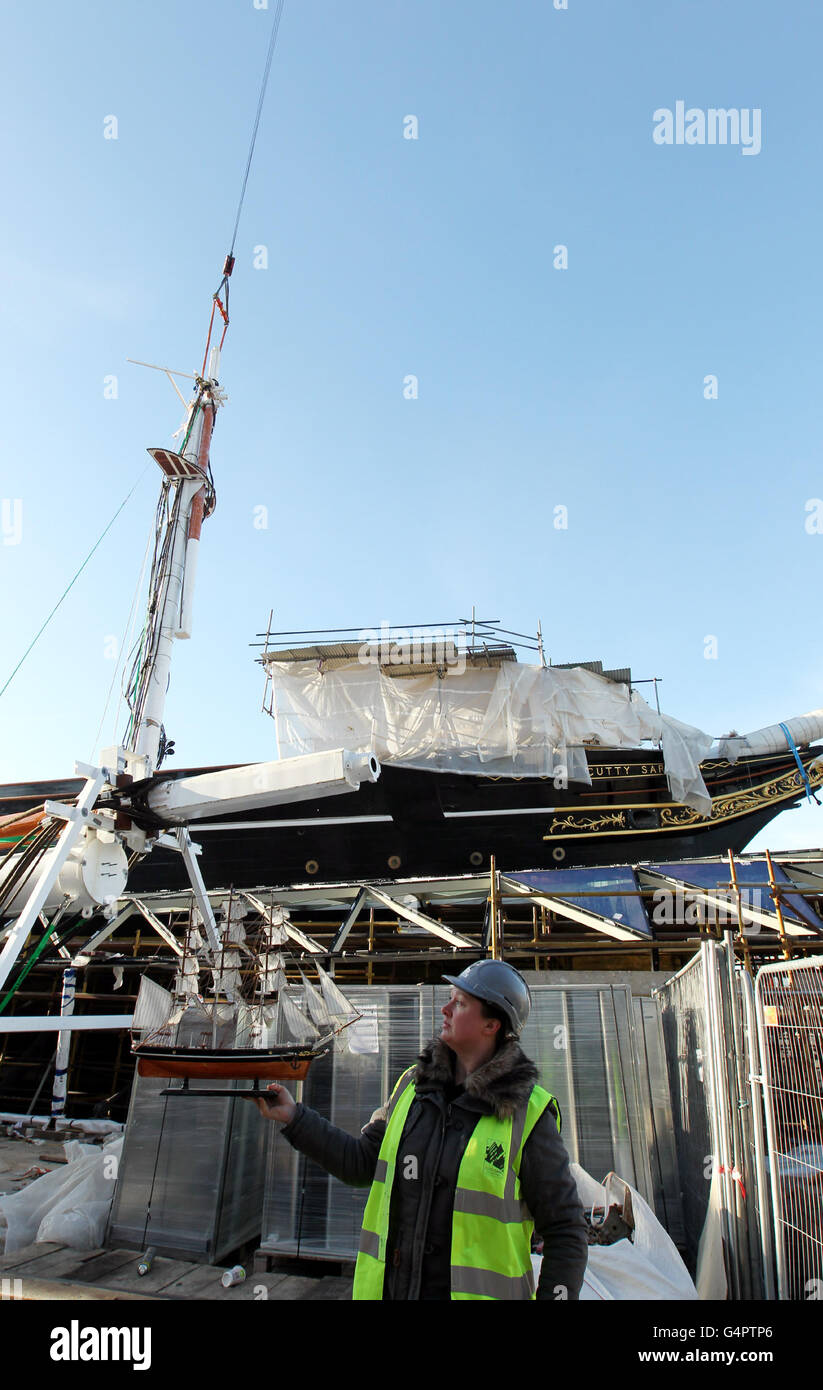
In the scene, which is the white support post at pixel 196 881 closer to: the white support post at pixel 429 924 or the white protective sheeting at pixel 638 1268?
the white support post at pixel 429 924

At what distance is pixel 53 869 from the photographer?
7.60 meters

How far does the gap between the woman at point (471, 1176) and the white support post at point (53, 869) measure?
5.79m

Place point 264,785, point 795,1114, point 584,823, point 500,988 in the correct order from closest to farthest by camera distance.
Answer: point 500,988
point 795,1114
point 264,785
point 584,823

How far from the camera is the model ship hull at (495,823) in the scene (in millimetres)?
17219

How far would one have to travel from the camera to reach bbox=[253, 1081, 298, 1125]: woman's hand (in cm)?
254

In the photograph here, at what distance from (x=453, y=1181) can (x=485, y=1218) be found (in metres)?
0.14

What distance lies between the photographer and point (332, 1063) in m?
7.10

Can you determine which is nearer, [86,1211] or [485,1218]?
[485,1218]

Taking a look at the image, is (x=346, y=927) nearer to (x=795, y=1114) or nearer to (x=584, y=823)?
(x=584, y=823)

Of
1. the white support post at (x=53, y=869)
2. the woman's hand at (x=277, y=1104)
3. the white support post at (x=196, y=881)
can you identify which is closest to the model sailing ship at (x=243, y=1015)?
the white support post at (x=53, y=869)

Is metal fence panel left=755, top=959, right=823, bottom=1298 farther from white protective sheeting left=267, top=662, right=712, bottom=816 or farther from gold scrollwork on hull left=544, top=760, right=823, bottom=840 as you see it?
white protective sheeting left=267, top=662, right=712, bottom=816

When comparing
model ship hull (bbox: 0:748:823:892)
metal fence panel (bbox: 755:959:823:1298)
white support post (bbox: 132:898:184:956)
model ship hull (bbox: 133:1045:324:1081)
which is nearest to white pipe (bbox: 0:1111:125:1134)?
white support post (bbox: 132:898:184:956)

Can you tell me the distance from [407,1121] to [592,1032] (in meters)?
5.29

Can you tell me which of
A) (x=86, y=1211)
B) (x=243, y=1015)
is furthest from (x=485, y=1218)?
(x=86, y=1211)
